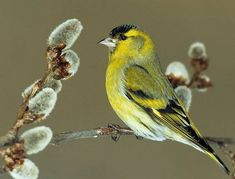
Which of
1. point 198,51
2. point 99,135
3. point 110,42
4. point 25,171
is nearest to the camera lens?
point 25,171

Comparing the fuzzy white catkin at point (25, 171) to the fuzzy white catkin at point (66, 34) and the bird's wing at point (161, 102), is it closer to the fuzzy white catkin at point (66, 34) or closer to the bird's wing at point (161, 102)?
the fuzzy white catkin at point (66, 34)

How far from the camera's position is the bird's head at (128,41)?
1.46 metres

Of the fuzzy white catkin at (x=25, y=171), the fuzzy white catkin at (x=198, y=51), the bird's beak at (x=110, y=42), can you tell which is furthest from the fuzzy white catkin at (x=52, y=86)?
the bird's beak at (x=110, y=42)

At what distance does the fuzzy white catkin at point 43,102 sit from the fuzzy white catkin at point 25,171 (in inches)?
2.9

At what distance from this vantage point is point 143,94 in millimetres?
1362

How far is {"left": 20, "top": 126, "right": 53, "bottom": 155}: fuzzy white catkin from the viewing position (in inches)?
30.7

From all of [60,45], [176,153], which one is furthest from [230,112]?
[60,45]

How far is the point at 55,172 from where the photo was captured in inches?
91.5

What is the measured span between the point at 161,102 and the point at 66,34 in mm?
536

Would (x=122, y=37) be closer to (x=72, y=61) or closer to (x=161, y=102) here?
(x=161, y=102)

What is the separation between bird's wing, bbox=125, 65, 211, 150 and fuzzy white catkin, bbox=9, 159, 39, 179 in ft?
1.81

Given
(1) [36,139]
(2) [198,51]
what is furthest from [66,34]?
(2) [198,51]

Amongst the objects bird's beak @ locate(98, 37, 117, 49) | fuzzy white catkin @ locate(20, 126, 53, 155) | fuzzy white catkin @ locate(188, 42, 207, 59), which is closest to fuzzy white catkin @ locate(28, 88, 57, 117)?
fuzzy white catkin @ locate(20, 126, 53, 155)

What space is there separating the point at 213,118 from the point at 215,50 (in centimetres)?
59
